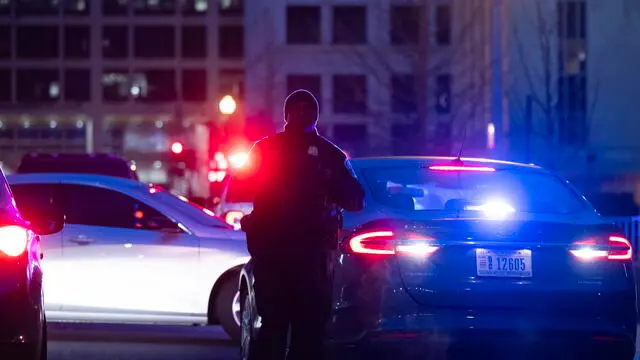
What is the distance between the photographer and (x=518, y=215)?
759 centimetres

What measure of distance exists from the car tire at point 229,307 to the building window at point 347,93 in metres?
54.5

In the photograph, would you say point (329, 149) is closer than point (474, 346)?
Yes

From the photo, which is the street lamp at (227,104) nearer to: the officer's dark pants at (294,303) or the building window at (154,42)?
the officer's dark pants at (294,303)

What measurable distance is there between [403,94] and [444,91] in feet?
52.3

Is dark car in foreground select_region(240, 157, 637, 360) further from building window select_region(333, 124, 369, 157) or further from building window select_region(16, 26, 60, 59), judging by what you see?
building window select_region(16, 26, 60, 59)

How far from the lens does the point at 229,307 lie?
37.9 ft

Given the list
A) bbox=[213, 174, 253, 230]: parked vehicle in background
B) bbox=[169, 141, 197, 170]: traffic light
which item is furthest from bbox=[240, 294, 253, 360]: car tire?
bbox=[169, 141, 197, 170]: traffic light

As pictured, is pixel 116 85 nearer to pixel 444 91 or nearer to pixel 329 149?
pixel 444 91

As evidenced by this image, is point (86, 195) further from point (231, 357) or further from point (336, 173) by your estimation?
point (336, 173)

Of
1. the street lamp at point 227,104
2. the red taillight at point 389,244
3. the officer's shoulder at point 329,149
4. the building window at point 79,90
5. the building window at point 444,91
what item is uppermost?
the building window at point 79,90

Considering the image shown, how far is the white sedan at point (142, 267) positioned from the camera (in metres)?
11.6

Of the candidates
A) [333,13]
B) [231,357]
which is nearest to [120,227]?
[231,357]

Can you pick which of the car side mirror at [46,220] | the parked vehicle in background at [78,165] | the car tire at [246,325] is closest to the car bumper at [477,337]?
the car tire at [246,325]

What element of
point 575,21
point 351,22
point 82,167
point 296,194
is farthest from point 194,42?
point 296,194
